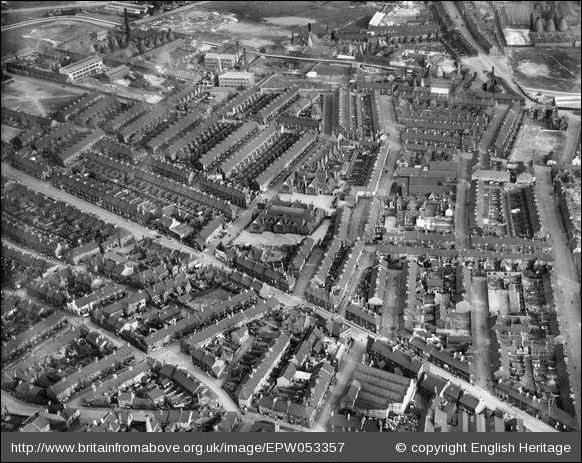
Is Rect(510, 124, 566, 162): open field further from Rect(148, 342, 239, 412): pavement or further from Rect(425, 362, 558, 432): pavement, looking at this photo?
Rect(148, 342, 239, 412): pavement

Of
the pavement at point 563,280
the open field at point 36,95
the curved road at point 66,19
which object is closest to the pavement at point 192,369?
the pavement at point 563,280

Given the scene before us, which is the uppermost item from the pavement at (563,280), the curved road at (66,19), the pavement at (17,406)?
the curved road at (66,19)

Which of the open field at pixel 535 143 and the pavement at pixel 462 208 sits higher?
the open field at pixel 535 143

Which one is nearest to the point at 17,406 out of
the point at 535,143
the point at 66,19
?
the point at 535,143

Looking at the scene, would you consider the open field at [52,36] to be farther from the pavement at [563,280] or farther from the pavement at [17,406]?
the pavement at [563,280]

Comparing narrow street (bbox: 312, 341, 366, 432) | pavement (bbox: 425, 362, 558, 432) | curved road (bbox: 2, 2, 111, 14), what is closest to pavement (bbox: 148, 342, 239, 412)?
narrow street (bbox: 312, 341, 366, 432)

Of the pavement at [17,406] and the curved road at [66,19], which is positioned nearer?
the pavement at [17,406]
